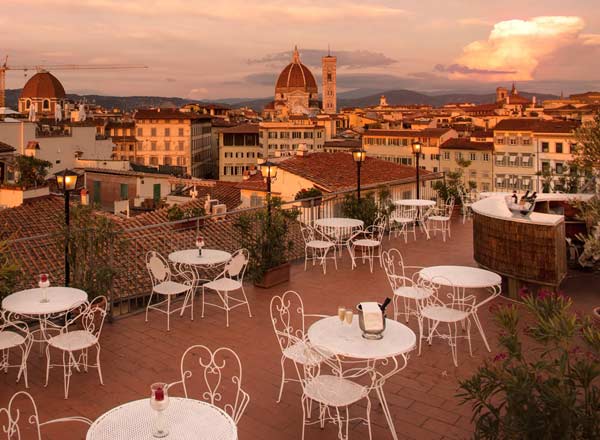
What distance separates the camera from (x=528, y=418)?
308 centimetres

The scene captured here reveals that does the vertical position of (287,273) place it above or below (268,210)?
below

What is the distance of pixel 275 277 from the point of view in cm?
975

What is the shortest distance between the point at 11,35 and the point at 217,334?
5063cm

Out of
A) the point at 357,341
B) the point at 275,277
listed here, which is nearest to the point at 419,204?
the point at 275,277

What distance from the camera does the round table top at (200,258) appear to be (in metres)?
8.20

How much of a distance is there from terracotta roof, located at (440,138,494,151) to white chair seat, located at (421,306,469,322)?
6475cm

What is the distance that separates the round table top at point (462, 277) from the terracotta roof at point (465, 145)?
63.8 metres

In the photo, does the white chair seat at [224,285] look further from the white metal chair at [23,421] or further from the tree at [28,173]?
the tree at [28,173]

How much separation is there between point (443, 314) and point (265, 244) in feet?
12.5

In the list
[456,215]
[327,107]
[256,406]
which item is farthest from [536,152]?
[327,107]

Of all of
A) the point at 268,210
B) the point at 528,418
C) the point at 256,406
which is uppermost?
the point at 268,210

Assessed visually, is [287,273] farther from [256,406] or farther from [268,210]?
[256,406]

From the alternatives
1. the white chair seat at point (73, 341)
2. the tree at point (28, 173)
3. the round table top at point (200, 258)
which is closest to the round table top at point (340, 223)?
the round table top at point (200, 258)

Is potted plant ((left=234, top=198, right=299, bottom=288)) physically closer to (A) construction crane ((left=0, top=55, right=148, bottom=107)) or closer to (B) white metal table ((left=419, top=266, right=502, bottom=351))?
(B) white metal table ((left=419, top=266, right=502, bottom=351))
